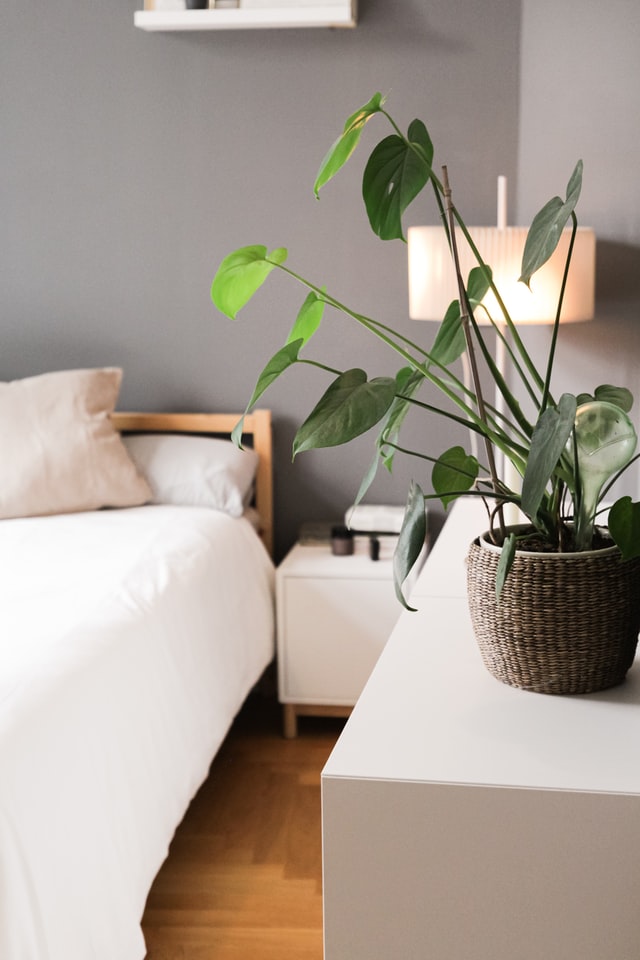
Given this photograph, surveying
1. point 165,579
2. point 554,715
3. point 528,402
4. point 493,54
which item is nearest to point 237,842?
point 165,579

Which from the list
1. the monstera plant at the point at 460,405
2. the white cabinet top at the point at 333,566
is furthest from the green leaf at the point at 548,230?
the white cabinet top at the point at 333,566

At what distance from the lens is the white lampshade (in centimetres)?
223

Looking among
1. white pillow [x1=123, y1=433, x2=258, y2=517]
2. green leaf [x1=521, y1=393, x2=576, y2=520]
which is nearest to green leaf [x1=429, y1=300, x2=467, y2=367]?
green leaf [x1=521, y1=393, x2=576, y2=520]

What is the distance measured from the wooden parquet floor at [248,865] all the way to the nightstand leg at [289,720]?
22mm

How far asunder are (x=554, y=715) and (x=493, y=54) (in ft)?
7.51

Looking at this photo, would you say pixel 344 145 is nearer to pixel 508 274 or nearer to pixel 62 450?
pixel 508 274

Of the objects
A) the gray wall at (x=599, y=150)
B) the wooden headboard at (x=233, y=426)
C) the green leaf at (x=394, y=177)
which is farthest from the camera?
the wooden headboard at (x=233, y=426)

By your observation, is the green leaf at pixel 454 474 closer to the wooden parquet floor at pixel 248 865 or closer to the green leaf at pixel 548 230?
the green leaf at pixel 548 230

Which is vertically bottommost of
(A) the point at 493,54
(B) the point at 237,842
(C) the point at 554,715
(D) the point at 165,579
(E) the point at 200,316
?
(B) the point at 237,842

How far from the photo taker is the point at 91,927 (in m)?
1.52

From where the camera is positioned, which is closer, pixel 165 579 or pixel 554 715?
pixel 554 715

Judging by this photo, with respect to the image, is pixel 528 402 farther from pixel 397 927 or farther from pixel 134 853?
pixel 397 927

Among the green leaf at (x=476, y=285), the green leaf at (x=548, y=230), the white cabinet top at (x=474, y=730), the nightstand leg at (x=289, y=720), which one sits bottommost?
the nightstand leg at (x=289, y=720)

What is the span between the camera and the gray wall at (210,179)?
294cm
